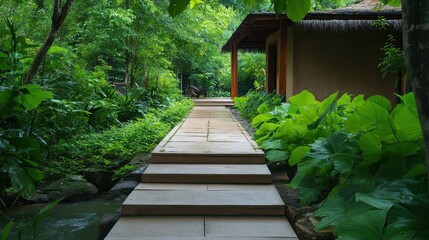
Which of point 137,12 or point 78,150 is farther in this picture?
point 137,12

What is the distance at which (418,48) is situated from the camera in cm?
101

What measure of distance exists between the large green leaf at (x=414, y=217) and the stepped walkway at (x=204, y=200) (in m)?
1.28

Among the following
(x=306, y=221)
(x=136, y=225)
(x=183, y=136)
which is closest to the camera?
(x=306, y=221)

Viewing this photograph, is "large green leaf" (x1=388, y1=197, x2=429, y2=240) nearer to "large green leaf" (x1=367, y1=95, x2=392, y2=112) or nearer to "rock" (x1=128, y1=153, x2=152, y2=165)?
"large green leaf" (x1=367, y1=95, x2=392, y2=112)

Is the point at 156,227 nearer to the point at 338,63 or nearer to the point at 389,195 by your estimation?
the point at 389,195

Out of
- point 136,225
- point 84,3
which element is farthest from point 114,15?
point 136,225

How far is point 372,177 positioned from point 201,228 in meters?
1.30

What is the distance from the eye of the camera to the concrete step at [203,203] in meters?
3.45

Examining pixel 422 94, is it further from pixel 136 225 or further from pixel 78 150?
pixel 78 150

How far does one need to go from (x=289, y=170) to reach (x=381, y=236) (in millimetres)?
2672

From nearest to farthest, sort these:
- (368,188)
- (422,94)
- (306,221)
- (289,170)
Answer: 1. (422,94)
2. (368,188)
3. (306,221)
4. (289,170)

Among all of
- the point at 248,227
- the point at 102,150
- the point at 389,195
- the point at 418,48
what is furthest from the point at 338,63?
the point at 418,48

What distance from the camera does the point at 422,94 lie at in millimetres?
1032

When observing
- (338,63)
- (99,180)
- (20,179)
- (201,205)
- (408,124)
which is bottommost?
(99,180)
